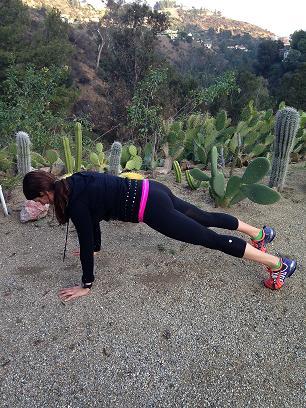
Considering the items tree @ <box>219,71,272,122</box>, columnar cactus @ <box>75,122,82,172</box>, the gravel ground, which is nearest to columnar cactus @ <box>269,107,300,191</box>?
the gravel ground

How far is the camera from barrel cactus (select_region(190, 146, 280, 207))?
13.7 ft

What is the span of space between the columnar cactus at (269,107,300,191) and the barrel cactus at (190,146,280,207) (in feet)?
3.13

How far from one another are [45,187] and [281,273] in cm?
189

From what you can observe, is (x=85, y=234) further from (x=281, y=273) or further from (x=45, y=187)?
(x=281, y=273)

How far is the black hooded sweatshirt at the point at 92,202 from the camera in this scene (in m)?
2.77

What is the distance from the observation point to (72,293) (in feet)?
10.2

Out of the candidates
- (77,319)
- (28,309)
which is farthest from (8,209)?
(77,319)

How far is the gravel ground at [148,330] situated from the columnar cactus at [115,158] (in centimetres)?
142

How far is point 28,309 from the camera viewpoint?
3062mm

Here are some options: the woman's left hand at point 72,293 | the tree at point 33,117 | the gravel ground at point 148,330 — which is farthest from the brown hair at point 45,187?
the tree at point 33,117

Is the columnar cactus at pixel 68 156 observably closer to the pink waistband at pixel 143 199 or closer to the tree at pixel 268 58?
the pink waistband at pixel 143 199

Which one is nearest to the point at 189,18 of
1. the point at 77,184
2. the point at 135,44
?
the point at 135,44

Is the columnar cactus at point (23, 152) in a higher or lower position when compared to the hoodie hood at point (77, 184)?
lower

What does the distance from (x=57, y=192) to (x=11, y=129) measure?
4.95 metres
